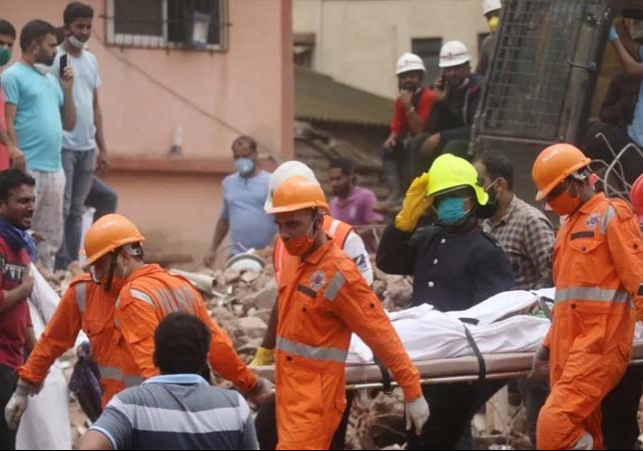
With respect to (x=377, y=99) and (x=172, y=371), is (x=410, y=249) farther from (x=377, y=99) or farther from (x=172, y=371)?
(x=377, y=99)

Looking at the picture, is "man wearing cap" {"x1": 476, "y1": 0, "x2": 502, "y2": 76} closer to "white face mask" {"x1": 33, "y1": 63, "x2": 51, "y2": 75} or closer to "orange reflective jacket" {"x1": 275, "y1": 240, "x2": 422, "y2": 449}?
"white face mask" {"x1": 33, "y1": 63, "x2": 51, "y2": 75}

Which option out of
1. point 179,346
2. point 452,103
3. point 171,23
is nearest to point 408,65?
point 452,103

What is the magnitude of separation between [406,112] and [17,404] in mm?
7270

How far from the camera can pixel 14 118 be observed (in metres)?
13.2

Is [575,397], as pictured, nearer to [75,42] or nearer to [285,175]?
[285,175]

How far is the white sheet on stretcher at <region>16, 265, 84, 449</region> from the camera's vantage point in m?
10.5

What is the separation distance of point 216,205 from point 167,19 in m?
1.92

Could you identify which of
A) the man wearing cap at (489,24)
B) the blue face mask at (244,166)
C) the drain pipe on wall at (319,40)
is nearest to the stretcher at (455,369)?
the man wearing cap at (489,24)

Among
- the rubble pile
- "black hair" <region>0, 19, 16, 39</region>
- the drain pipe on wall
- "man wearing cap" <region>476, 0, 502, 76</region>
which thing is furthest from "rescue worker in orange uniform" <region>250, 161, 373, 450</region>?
the drain pipe on wall

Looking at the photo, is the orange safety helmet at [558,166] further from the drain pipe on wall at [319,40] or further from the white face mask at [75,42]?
the drain pipe on wall at [319,40]

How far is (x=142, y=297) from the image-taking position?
335 inches

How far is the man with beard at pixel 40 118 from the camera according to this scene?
12.9 m

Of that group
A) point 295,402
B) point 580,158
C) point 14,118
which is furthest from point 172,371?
point 14,118

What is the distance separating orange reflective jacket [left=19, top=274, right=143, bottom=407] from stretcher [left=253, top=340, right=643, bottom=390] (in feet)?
2.79
